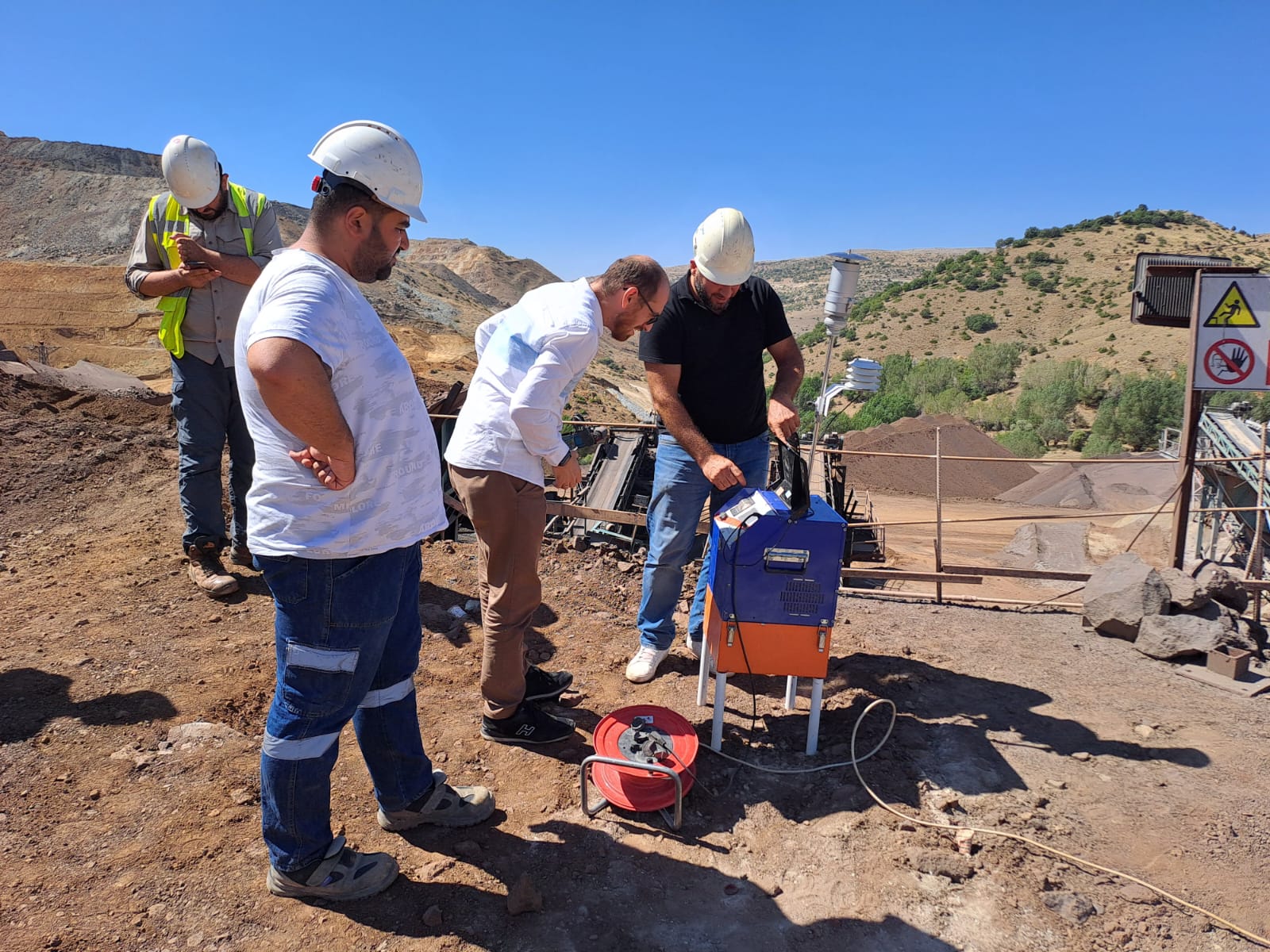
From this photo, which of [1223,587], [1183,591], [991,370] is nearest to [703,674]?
[1183,591]

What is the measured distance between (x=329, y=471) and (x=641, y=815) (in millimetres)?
1751

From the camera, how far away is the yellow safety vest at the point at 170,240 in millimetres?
3951

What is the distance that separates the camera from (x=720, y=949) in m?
2.26

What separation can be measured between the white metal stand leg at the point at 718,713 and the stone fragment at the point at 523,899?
3.43 ft

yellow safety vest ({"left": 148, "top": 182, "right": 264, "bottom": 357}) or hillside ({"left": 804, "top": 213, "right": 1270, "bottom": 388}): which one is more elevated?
hillside ({"left": 804, "top": 213, "right": 1270, "bottom": 388})

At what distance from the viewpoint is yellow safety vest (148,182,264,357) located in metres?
3.95

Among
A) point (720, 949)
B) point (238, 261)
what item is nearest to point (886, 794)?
point (720, 949)

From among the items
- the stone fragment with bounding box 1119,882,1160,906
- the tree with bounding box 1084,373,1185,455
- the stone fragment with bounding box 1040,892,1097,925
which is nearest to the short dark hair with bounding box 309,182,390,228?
the stone fragment with bounding box 1040,892,1097,925

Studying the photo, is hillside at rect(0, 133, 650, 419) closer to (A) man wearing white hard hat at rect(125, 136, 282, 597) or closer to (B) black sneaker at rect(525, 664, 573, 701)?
(A) man wearing white hard hat at rect(125, 136, 282, 597)

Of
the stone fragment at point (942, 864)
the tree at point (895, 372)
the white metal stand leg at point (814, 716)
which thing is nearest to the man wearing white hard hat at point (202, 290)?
the white metal stand leg at point (814, 716)

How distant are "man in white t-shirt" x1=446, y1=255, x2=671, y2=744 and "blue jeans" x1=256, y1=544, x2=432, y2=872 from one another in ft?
1.93

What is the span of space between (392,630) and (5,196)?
4753 centimetres

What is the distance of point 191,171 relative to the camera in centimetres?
371

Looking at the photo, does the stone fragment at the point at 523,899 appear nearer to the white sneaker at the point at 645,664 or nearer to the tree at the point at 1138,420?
the white sneaker at the point at 645,664
